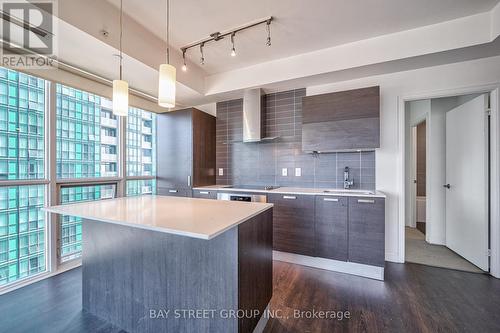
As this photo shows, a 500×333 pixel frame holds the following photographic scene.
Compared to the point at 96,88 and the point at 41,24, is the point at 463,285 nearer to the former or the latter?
the point at 41,24

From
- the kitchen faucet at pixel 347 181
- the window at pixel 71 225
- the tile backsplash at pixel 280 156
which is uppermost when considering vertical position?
the tile backsplash at pixel 280 156

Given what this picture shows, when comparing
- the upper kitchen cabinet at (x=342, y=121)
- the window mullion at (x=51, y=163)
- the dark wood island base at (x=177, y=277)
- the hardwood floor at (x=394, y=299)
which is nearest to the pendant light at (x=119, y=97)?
the dark wood island base at (x=177, y=277)

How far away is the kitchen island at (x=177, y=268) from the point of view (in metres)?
1.17

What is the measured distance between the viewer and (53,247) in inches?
91.7

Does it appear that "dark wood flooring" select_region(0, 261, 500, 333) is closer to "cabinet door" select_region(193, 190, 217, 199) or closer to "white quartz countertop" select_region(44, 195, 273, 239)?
"white quartz countertop" select_region(44, 195, 273, 239)

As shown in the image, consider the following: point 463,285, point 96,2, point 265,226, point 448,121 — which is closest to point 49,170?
point 96,2

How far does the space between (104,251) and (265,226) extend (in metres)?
1.30

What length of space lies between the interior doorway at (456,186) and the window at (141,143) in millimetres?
4237

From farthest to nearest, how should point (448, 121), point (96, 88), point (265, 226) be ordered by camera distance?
1. point (448, 121)
2. point (96, 88)
3. point (265, 226)

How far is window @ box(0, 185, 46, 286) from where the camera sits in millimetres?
2070

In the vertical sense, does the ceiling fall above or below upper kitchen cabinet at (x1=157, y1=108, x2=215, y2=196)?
above

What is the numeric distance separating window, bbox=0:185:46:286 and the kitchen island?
3.82ft

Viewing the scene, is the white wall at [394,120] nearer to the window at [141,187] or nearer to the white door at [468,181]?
the white door at [468,181]

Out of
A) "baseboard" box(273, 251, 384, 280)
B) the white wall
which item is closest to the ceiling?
the white wall
